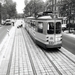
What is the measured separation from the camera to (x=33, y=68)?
9.46 m

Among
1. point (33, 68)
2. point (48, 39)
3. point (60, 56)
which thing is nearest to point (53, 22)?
point (48, 39)

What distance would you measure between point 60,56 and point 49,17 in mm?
3871

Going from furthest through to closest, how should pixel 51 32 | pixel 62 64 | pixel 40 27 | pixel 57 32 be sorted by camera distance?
pixel 40 27
pixel 57 32
pixel 51 32
pixel 62 64

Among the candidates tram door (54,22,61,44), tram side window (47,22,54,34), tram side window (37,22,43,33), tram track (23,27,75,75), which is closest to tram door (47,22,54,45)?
tram side window (47,22,54,34)

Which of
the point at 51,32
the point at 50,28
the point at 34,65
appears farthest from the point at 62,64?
Answer: the point at 50,28

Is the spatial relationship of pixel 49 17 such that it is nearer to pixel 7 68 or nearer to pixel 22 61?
pixel 22 61

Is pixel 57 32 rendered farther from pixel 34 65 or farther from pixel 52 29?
pixel 34 65

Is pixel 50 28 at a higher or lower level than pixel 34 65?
A: higher

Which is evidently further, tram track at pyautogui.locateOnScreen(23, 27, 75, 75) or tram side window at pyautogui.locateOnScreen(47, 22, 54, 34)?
tram side window at pyautogui.locateOnScreen(47, 22, 54, 34)

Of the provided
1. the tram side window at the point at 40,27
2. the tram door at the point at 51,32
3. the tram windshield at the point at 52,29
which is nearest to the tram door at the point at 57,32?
the tram windshield at the point at 52,29

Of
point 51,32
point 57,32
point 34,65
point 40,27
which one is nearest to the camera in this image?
point 34,65

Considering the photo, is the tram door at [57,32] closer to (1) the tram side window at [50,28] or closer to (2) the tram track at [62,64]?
(1) the tram side window at [50,28]

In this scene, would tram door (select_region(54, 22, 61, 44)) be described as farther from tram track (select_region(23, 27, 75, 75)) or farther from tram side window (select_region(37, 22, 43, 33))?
tram track (select_region(23, 27, 75, 75))

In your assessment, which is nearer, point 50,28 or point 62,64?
point 62,64
